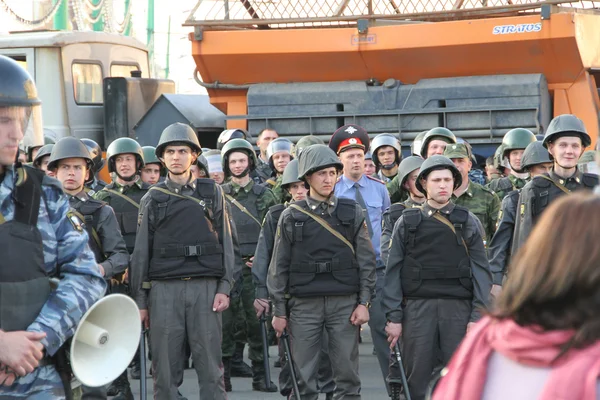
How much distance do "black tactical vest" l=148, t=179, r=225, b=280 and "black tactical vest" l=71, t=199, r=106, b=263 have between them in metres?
0.55

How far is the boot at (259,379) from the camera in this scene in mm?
9680

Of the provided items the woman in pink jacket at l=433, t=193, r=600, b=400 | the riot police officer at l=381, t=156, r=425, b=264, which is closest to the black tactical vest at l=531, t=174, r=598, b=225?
the riot police officer at l=381, t=156, r=425, b=264

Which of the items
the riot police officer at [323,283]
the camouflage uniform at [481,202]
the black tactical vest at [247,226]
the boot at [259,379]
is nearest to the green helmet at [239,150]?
the black tactical vest at [247,226]

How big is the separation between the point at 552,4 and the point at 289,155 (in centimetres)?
320

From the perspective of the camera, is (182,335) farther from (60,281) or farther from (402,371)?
(60,281)

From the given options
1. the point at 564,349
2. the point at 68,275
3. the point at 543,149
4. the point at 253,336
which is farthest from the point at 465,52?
the point at 564,349

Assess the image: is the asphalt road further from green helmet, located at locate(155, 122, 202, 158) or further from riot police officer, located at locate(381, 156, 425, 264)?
green helmet, located at locate(155, 122, 202, 158)

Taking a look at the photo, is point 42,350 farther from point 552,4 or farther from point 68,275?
point 552,4

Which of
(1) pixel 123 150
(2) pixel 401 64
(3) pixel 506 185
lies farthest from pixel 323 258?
(2) pixel 401 64

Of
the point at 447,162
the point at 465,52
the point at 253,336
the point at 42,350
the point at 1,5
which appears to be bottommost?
the point at 253,336

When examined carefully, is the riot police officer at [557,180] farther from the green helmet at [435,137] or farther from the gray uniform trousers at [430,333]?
the green helmet at [435,137]

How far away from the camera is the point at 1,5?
21.6m

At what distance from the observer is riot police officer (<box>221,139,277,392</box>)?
388 inches

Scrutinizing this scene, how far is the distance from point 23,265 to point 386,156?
7760mm
